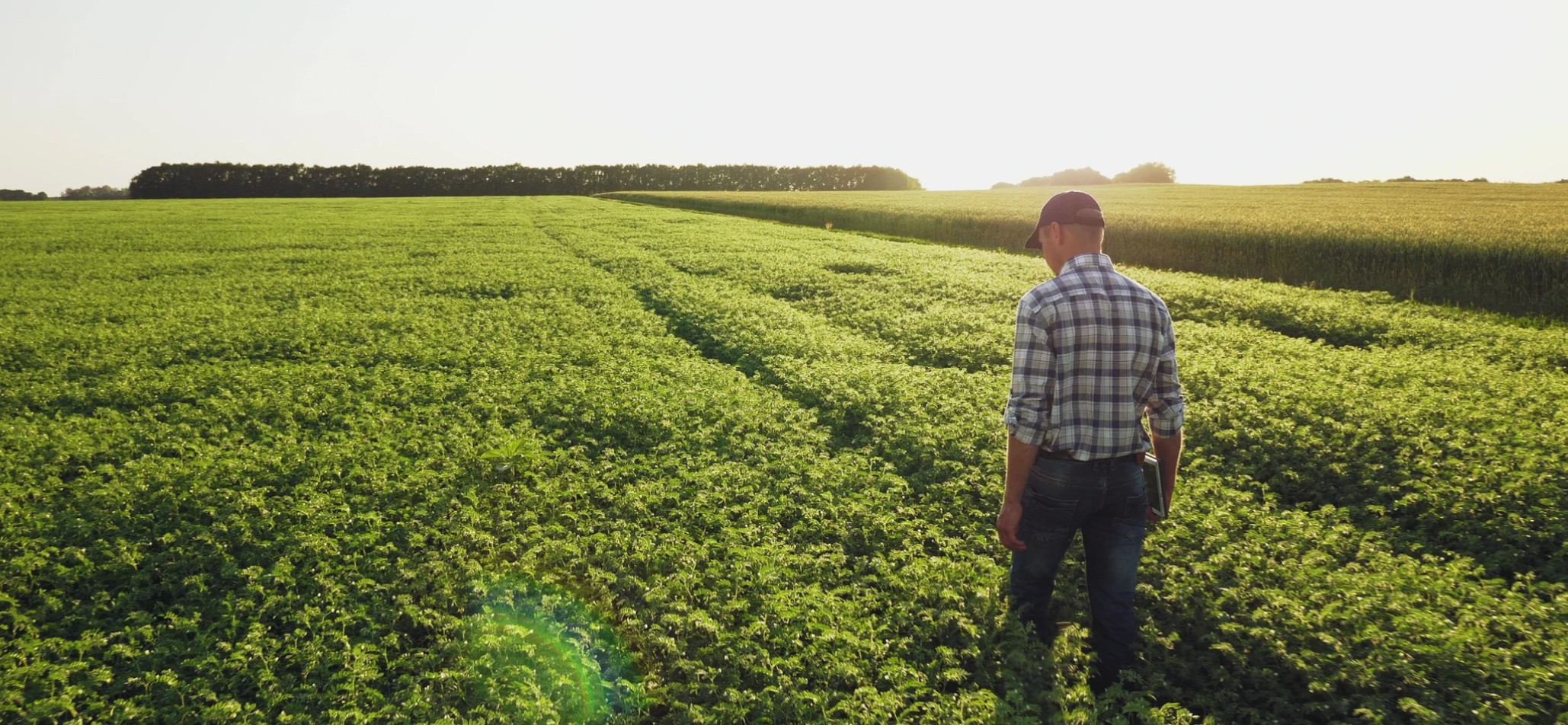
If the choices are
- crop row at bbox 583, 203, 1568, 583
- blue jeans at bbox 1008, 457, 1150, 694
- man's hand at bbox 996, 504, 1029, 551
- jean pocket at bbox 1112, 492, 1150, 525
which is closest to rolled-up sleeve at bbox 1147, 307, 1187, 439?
blue jeans at bbox 1008, 457, 1150, 694

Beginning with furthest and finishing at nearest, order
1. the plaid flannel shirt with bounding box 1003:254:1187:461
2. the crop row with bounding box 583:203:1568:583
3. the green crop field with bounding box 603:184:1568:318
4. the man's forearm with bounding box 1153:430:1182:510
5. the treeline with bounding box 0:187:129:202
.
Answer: the treeline with bounding box 0:187:129:202 < the green crop field with bounding box 603:184:1568:318 < the crop row with bounding box 583:203:1568:583 < the man's forearm with bounding box 1153:430:1182:510 < the plaid flannel shirt with bounding box 1003:254:1187:461

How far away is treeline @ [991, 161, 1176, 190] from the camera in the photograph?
359 feet

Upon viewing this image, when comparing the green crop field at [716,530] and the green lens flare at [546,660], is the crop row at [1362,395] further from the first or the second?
the green lens flare at [546,660]

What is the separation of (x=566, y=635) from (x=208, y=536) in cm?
365

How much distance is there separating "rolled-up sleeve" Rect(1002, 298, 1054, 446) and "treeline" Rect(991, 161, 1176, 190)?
108 metres

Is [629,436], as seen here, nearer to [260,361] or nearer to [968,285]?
[260,361]

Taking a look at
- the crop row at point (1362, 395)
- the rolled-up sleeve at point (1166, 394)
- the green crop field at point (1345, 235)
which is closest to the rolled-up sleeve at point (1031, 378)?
the rolled-up sleeve at point (1166, 394)

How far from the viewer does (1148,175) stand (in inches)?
4702

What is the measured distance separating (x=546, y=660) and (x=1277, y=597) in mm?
5270

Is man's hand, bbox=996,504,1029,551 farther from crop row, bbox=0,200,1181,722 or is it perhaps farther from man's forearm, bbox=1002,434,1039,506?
crop row, bbox=0,200,1181,722

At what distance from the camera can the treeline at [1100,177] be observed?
109312 millimetres

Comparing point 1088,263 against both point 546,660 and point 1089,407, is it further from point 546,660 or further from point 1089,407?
point 546,660

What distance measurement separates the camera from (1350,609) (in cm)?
538

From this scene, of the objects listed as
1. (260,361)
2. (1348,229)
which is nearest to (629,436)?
(260,361)
